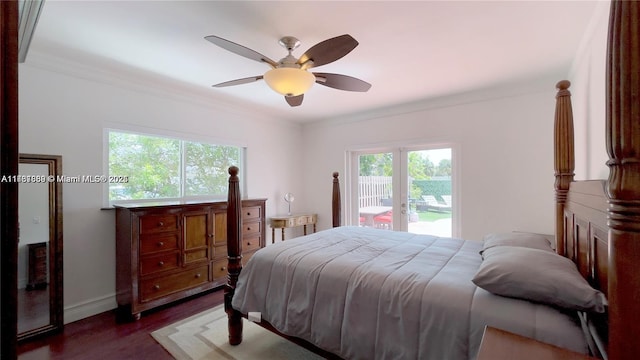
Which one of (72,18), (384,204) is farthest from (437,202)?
(72,18)

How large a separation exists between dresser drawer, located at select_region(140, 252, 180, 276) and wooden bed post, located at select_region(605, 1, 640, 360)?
327 centimetres

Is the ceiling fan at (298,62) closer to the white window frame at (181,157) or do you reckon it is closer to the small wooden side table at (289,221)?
the white window frame at (181,157)

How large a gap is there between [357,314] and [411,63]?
226 cm

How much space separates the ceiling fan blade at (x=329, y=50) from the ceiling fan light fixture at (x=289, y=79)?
9 centimetres

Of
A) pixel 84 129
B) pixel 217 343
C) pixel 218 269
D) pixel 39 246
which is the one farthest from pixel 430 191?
pixel 39 246

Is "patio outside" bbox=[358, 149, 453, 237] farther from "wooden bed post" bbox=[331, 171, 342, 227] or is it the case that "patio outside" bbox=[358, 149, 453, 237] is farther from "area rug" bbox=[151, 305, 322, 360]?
"area rug" bbox=[151, 305, 322, 360]

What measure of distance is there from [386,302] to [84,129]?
3236mm

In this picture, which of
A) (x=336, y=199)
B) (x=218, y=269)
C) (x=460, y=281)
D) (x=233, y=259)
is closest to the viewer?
(x=460, y=281)

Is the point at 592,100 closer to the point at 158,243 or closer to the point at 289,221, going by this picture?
the point at 289,221

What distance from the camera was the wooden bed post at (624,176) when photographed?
23.4 inches

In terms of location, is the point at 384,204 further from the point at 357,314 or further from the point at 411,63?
the point at 357,314

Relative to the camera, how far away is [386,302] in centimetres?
144

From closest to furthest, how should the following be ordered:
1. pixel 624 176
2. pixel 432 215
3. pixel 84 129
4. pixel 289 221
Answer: pixel 624 176
pixel 84 129
pixel 432 215
pixel 289 221

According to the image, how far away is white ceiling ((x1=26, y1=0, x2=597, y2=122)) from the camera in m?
1.77
